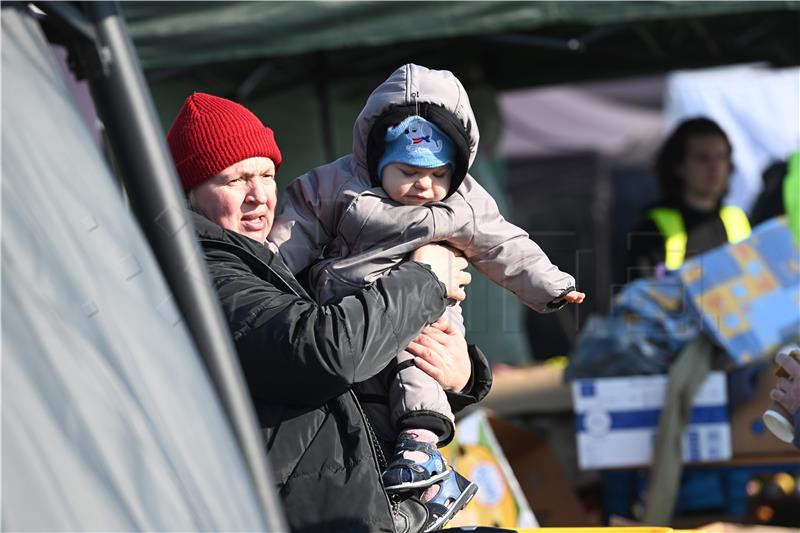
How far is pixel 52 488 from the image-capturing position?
92cm

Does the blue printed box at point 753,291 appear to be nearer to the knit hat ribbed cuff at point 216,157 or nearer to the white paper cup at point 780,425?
the white paper cup at point 780,425

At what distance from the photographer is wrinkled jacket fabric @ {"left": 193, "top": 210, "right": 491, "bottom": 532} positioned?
1535mm

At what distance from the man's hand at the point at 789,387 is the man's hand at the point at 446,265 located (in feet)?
1.88

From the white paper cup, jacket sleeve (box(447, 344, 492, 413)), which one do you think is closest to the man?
jacket sleeve (box(447, 344, 492, 413))

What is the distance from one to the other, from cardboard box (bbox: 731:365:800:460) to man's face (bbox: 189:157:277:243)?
2.59 metres

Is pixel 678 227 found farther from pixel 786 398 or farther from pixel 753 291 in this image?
pixel 786 398

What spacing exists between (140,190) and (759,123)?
27.5ft

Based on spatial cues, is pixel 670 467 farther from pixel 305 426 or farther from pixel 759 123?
pixel 759 123

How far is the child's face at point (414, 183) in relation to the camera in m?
1.83

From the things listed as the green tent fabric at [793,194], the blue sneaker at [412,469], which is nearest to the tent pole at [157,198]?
the blue sneaker at [412,469]

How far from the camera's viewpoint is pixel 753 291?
398 cm

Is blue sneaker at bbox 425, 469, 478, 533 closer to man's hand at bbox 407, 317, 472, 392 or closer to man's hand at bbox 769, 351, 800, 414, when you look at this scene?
man's hand at bbox 407, 317, 472, 392

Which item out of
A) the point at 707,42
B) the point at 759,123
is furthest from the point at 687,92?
the point at 707,42

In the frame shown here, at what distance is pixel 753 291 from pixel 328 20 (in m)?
1.80
